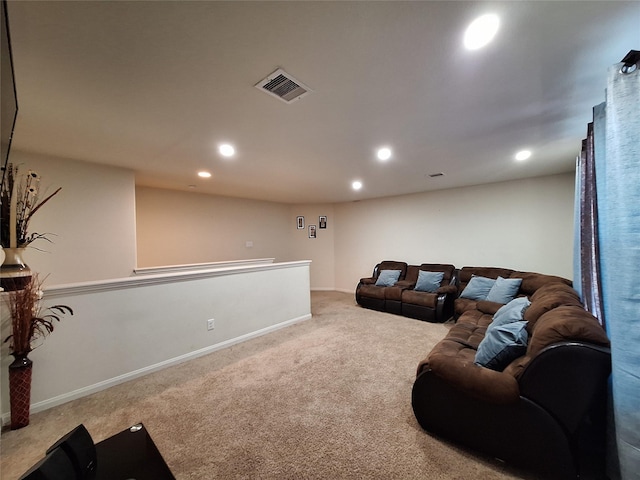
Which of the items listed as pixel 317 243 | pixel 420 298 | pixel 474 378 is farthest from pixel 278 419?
pixel 317 243

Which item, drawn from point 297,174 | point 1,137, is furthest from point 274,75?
point 297,174

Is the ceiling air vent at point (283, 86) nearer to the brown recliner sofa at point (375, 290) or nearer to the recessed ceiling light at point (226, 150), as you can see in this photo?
the recessed ceiling light at point (226, 150)

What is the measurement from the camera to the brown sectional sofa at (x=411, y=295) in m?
4.24

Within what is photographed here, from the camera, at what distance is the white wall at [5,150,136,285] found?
9.38ft

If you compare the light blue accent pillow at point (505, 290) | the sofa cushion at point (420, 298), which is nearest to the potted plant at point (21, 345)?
the sofa cushion at point (420, 298)

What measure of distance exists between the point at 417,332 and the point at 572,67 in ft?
10.8

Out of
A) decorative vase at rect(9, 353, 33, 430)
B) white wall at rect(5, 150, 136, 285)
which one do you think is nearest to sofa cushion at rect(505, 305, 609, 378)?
decorative vase at rect(9, 353, 33, 430)

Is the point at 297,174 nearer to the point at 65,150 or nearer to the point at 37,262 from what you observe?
the point at 65,150

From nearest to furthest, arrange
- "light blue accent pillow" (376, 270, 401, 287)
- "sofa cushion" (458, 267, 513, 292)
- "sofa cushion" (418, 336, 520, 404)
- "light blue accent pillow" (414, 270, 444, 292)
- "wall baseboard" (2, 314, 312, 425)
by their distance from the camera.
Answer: "sofa cushion" (418, 336, 520, 404)
"wall baseboard" (2, 314, 312, 425)
"sofa cushion" (458, 267, 513, 292)
"light blue accent pillow" (414, 270, 444, 292)
"light blue accent pillow" (376, 270, 401, 287)

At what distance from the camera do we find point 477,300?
4035mm

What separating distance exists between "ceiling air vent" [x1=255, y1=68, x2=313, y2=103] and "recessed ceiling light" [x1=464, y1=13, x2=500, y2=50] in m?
0.92

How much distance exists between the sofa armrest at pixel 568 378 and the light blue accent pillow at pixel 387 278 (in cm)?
376

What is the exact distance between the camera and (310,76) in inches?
61.0

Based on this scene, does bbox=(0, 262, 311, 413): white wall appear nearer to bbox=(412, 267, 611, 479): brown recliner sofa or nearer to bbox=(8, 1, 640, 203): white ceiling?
bbox=(8, 1, 640, 203): white ceiling
